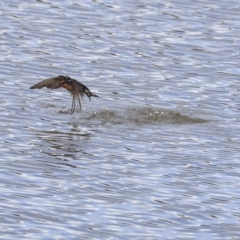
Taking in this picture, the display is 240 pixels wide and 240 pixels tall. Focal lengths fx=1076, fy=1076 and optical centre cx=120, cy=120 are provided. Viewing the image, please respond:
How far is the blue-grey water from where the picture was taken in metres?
10.0

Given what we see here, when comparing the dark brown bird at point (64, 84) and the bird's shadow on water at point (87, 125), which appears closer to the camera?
the bird's shadow on water at point (87, 125)

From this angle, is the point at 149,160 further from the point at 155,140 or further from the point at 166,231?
the point at 166,231

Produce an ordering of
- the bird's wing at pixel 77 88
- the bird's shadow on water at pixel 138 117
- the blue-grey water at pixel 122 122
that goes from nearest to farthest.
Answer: the blue-grey water at pixel 122 122
the bird's wing at pixel 77 88
the bird's shadow on water at pixel 138 117

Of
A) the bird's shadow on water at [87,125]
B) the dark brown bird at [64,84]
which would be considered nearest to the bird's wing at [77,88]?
the dark brown bird at [64,84]

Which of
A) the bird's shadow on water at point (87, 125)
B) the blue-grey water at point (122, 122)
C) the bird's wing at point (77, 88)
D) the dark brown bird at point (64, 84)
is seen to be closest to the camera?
the blue-grey water at point (122, 122)

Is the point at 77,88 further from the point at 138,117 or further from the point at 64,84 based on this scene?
the point at 138,117

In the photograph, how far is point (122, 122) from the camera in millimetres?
13727

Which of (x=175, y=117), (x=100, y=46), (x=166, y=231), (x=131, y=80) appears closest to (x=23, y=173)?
(x=166, y=231)

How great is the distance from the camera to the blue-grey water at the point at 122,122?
1002cm

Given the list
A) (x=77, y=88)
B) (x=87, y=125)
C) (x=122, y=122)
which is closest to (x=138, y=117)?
(x=122, y=122)

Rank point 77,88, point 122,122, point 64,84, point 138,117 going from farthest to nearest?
1. point 138,117
2. point 122,122
3. point 77,88
4. point 64,84

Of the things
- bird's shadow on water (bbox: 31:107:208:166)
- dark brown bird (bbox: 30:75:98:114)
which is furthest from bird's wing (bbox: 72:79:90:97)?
bird's shadow on water (bbox: 31:107:208:166)

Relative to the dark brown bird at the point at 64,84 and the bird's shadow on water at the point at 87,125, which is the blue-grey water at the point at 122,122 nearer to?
the bird's shadow on water at the point at 87,125

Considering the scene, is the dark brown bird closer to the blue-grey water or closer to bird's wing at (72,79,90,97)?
bird's wing at (72,79,90,97)
